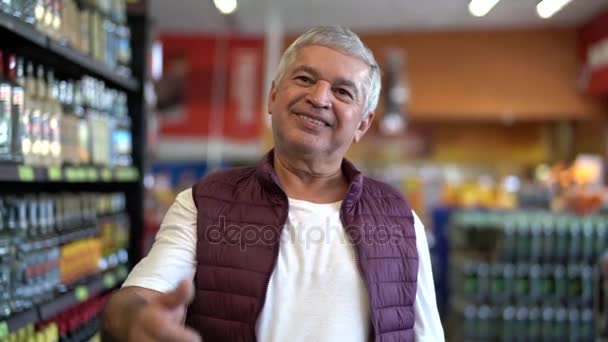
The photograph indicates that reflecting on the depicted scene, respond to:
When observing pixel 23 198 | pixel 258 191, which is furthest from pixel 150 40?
pixel 258 191

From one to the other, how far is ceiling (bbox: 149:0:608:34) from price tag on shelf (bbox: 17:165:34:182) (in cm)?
500

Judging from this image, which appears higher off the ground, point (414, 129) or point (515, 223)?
point (414, 129)

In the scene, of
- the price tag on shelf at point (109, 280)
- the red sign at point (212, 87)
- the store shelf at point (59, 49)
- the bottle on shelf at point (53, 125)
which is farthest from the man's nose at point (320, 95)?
the red sign at point (212, 87)

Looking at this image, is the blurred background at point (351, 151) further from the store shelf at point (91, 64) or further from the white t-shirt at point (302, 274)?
the white t-shirt at point (302, 274)

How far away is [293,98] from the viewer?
55.6 inches

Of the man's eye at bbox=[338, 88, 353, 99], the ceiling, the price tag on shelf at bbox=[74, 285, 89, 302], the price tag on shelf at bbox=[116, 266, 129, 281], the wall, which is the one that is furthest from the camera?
the wall

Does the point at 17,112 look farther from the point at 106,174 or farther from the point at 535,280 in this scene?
the point at 535,280

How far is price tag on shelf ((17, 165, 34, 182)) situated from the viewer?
2034 millimetres

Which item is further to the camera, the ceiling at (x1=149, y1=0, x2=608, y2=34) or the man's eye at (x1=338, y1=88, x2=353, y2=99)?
the ceiling at (x1=149, y1=0, x2=608, y2=34)

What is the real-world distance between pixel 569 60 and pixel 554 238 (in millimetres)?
4062

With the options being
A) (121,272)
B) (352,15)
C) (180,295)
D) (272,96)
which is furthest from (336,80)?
(352,15)

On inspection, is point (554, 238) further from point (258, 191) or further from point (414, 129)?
point (414, 129)

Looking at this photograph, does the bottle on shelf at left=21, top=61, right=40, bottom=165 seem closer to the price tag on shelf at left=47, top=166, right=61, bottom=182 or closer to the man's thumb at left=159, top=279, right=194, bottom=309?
the price tag on shelf at left=47, top=166, right=61, bottom=182
